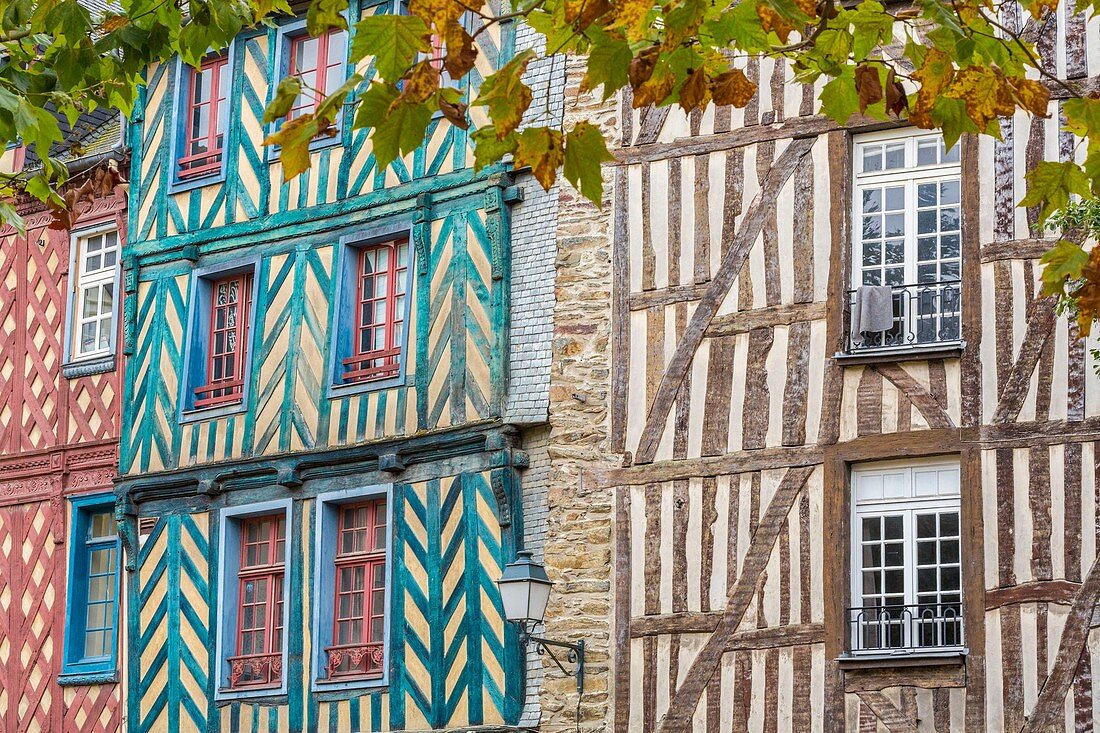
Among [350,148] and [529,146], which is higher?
[350,148]

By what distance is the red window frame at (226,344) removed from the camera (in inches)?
669

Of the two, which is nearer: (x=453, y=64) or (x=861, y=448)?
(x=453, y=64)

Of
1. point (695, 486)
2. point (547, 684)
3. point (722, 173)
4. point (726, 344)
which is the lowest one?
point (547, 684)

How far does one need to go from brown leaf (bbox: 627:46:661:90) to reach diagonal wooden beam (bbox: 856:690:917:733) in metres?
7.50

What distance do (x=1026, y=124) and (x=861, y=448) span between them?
2302 millimetres

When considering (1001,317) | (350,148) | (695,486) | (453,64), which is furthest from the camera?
(350,148)

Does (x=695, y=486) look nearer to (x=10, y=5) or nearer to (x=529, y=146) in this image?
(x=10, y=5)

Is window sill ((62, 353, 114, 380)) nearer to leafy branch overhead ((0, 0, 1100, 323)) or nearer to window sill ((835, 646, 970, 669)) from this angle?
window sill ((835, 646, 970, 669))

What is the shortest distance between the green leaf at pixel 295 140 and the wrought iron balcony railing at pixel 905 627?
8.07m

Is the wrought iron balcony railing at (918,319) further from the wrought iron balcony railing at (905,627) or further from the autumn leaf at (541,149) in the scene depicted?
the autumn leaf at (541,149)

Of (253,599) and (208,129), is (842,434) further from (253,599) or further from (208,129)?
(208,129)

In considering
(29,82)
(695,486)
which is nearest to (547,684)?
(695,486)

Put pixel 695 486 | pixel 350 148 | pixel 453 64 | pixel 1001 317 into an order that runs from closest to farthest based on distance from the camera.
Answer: pixel 453 64, pixel 1001 317, pixel 695 486, pixel 350 148

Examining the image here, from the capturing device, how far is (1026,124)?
42.6 ft
